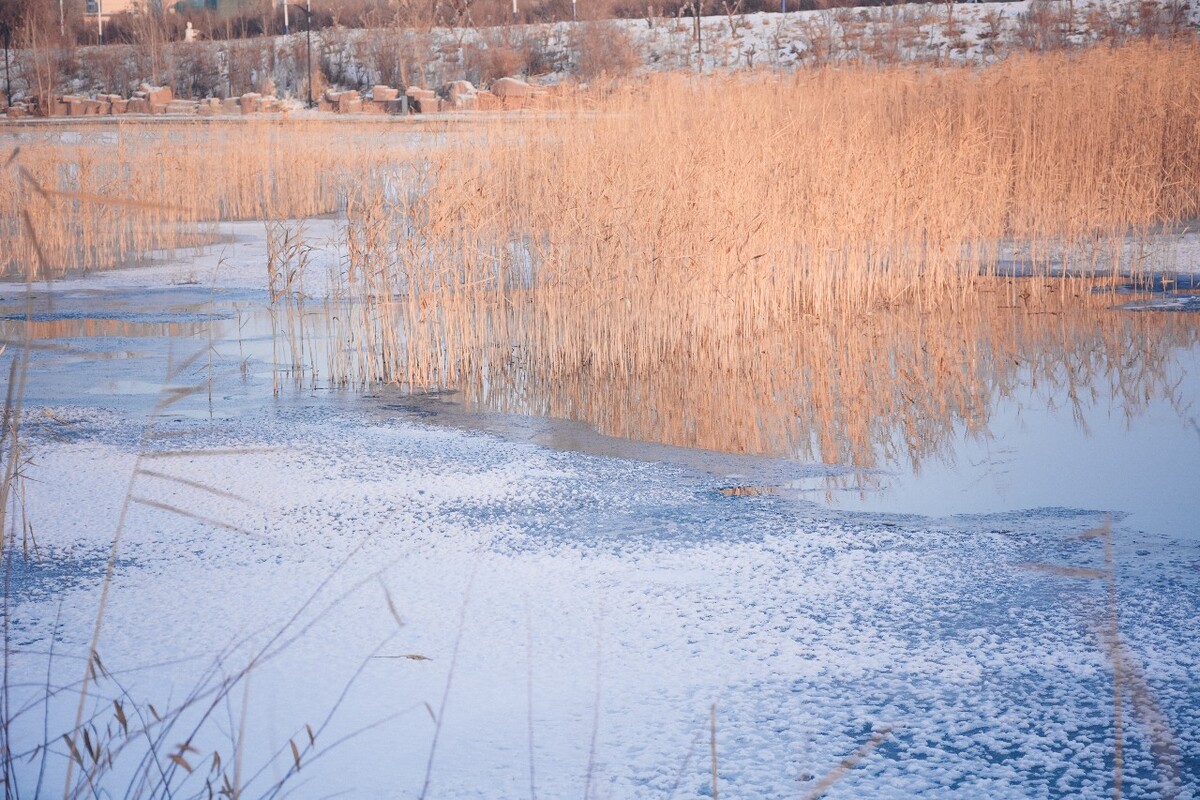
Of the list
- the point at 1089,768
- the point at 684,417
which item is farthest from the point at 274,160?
the point at 1089,768

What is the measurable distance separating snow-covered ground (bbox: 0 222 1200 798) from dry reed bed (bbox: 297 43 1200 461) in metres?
1.09

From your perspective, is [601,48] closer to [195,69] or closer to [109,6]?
[195,69]

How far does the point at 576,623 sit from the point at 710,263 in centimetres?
382

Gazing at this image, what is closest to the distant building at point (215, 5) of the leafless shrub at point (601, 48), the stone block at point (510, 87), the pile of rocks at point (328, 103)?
the pile of rocks at point (328, 103)

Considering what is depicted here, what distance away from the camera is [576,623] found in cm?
297

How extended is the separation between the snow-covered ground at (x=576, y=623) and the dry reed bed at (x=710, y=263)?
1.09 metres

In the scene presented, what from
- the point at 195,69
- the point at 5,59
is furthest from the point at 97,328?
→ the point at 195,69

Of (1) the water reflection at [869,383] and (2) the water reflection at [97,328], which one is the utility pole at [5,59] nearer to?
(2) the water reflection at [97,328]

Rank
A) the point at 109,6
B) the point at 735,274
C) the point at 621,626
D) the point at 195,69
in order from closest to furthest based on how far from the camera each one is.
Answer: the point at 621,626, the point at 735,274, the point at 195,69, the point at 109,6

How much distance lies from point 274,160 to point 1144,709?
12458 mm

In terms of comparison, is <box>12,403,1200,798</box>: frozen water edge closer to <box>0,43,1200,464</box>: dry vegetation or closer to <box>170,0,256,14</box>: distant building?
<box>0,43,1200,464</box>: dry vegetation

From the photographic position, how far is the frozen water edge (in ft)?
7.64

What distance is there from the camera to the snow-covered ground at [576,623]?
2.31 metres

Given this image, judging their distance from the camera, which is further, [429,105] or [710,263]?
[429,105]
